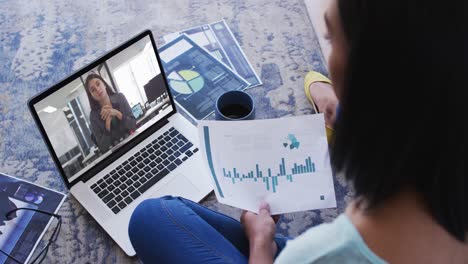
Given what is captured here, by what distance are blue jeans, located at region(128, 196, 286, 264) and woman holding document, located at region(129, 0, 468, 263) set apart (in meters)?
0.24

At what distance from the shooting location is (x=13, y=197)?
3.26ft

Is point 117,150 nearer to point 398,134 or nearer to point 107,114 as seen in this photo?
point 107,114

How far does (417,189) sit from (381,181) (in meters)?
0.04

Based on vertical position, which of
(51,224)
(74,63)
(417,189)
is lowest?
(51,224)

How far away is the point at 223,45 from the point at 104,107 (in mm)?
434

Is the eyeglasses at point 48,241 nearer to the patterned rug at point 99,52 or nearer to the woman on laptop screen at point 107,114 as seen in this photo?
the patterned rug at point 99,52

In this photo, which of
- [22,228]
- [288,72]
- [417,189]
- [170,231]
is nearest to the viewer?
[417,189]

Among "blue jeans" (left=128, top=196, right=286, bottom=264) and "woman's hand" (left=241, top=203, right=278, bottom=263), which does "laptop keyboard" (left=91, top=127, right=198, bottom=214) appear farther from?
"woman's hand" (left=241, top=203, right=278, bottom=263)

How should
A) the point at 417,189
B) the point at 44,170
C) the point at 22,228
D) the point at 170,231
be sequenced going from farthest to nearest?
the point at 44,170
the point at 22,228
the point at 170,231
the point at 417,189

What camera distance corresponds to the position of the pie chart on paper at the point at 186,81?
1.19 m

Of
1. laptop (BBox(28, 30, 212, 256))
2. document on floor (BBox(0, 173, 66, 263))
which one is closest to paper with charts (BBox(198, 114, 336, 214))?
laptop (BBox(28, 30, 212, 256))

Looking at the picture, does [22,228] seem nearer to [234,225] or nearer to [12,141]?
[12,141]

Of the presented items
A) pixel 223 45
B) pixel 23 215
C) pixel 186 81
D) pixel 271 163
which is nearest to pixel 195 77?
pixel 186 81

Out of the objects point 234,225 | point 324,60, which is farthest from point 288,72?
point 234,225
